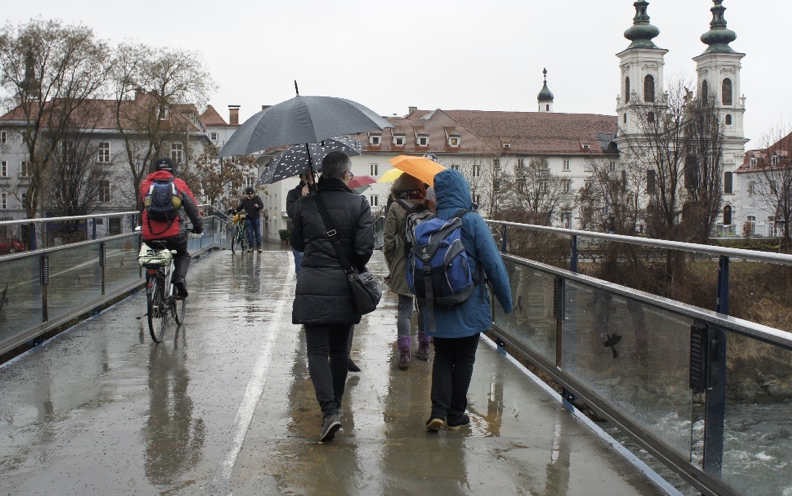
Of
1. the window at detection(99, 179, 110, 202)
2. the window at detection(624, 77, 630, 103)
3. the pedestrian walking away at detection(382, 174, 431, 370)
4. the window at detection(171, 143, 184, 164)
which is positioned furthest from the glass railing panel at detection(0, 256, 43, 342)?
the window at detection(624, 77, 630, 103)

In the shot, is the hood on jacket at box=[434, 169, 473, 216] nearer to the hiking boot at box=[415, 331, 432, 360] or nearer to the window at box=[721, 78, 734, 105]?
the hiking boot at box=[415, 331, 432, 360]

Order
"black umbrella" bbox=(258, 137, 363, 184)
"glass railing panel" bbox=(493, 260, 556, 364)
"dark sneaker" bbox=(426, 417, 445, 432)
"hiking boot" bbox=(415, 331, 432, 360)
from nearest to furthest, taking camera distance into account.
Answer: "dark sneaker" bbox=(426, 417, 445, 432) < "glass railing panel" bbox=(493, 260, 556, 364) < "black umbrella" bbox=(258, 137, 363, 184) < "hiking boot" bbox=(415, 331, 432, 360)

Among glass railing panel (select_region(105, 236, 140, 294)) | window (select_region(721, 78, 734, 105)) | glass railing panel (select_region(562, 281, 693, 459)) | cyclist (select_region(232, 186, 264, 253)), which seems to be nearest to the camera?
glass railing panel (select_region(562, 281, 693, 459))

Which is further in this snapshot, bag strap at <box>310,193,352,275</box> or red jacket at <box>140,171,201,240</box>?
red jacket at <box>140,171,201,240</box>

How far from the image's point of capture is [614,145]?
362 ft

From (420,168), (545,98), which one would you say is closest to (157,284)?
(420,168)

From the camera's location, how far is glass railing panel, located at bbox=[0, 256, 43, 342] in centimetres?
748

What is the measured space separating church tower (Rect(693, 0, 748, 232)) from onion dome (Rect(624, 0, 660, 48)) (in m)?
7.41

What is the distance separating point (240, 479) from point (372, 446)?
3.09ft

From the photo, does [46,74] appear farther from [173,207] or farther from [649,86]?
[649,86]

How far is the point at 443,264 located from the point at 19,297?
14.5 ft

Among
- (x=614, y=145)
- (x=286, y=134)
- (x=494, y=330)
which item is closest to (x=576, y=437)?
(x=286, y=134)

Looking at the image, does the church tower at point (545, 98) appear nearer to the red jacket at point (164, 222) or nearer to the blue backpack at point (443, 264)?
the red jacket at point (164, 222)

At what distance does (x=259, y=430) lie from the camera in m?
5.66
